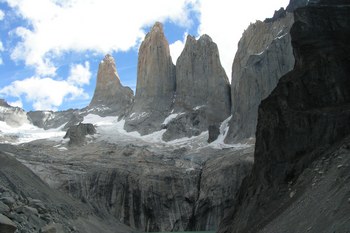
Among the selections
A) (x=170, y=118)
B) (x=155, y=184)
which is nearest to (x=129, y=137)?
(x=170, y=118)

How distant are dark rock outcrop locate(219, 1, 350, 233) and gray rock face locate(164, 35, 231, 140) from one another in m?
94.5

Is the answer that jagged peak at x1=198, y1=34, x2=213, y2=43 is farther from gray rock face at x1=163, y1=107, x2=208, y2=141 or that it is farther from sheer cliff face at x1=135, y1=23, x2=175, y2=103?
gray rock face at x1=163, y1=107, x2=208, y2=141

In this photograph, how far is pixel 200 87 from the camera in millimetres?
158625

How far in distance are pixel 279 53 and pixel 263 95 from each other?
1043 centimetres

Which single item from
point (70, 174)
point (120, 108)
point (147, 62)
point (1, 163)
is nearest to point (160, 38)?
point (147, 62)

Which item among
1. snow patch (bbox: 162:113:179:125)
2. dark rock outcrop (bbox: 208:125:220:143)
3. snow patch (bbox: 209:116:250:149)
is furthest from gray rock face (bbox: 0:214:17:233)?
snow patch (bbox: 162:113:179:125)

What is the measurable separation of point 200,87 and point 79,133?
126 feet

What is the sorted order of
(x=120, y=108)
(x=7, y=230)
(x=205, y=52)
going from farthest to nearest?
1. (x=120, y=108)
2. (x=205, y=52)
3. (x=7, y=230)

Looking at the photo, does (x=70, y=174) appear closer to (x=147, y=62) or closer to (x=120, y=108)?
(x=147, y=62)

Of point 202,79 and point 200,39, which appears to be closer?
point 202,79

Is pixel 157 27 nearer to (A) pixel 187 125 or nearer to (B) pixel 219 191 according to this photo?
(A) pixel 187 125

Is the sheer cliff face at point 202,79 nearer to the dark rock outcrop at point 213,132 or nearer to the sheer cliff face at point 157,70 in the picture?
the sheer cliff face at point 157,70

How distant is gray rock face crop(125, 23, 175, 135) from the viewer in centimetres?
16538

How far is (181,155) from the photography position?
417ft
